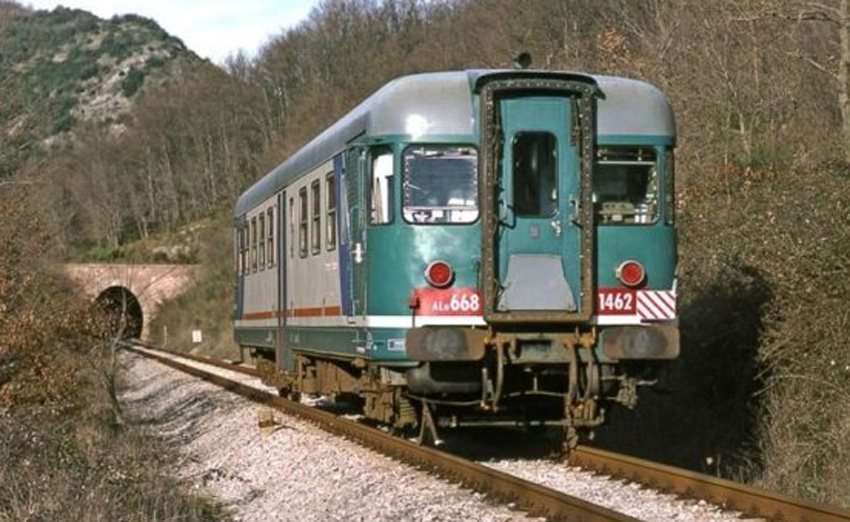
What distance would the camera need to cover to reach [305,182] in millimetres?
16547

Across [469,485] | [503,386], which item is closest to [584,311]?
[503,386]

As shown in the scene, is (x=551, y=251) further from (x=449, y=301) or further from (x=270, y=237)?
(x=270, y=237)

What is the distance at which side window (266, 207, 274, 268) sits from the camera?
19.9 m

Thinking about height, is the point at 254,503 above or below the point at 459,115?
below

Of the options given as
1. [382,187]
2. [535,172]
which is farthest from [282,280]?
[535,172]

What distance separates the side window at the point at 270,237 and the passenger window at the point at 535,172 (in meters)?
8.14

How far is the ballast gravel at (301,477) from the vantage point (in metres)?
10.5

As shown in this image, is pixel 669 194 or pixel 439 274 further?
pixel 669 194

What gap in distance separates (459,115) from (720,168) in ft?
29.5

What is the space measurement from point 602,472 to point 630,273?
176 cm

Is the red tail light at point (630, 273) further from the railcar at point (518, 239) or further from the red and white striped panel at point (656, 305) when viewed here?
the red and white striped panel at point (656, 305)

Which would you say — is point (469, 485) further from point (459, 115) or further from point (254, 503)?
point (459, 115)

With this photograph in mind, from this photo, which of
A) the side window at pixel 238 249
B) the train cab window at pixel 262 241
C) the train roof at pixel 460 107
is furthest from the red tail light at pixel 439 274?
the side window at pixel 238 249

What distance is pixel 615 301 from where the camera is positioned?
12078 mm
